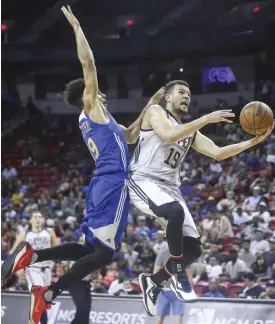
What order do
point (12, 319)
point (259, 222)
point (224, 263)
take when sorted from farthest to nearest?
point (259, 222)
point (224, 263)
point (12, 319)

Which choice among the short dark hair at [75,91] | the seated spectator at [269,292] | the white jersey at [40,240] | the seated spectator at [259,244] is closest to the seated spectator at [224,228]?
the seated spectator at [259,244]

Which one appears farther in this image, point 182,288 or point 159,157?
point 159,157

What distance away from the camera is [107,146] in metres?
6.57

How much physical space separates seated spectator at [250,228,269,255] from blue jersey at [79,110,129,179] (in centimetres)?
631

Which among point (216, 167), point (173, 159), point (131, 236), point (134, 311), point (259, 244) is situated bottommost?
point (134, 311)

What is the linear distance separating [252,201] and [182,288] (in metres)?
8.65

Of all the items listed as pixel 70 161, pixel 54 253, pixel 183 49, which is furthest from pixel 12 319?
pixel 183 49

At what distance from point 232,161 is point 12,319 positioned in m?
7.91

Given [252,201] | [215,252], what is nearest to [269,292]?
[215,252]

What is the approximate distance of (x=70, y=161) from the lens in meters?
21.0

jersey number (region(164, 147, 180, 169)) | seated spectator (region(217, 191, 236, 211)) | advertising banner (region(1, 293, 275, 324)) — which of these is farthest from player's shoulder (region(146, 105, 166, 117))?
seated spectator (region(217, 191, 236, 211))

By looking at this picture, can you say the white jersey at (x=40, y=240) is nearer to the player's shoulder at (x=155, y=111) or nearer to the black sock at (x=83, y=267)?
the black sock at (x=83, y=267)

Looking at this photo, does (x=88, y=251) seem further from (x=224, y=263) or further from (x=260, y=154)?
(x=260, y=154)

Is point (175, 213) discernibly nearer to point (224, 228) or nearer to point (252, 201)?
point (224, 228)
